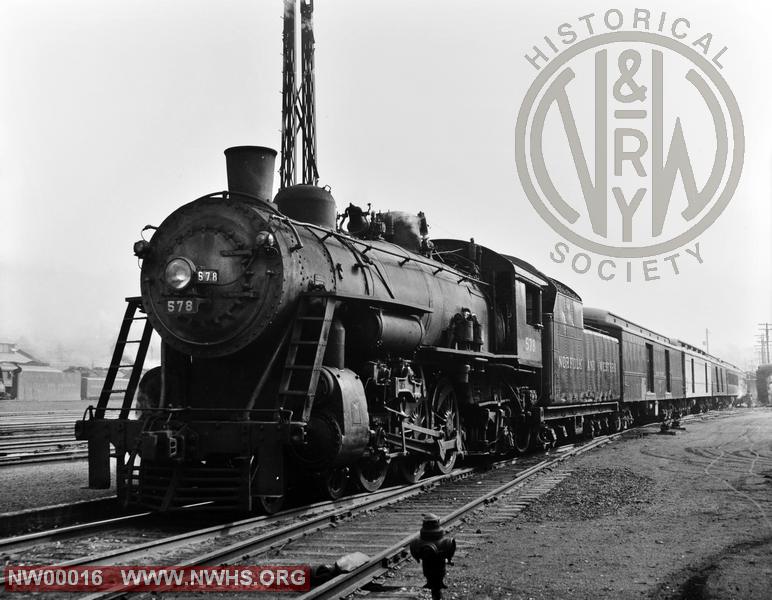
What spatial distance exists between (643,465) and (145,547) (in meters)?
9.21

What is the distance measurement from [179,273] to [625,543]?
5.14m

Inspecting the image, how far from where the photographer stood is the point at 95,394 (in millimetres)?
54062

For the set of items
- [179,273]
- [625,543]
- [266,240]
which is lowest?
[625,543]

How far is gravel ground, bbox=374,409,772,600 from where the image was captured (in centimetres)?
510

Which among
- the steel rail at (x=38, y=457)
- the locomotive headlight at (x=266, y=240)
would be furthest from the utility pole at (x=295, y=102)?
the locomotive headlight at (x=266, y=240)

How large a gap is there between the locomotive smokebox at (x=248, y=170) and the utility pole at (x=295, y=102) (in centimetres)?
1383

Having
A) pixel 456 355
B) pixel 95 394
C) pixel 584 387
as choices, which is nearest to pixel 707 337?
pixel 95 394

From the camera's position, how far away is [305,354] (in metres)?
8.33

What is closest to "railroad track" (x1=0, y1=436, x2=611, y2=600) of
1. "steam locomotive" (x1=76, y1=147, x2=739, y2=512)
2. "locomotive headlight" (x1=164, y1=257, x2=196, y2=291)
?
"steam locomotive" (x1=76, y1=147, x2=739, y2=512)

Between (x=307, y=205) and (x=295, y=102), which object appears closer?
(x=307, y=205)

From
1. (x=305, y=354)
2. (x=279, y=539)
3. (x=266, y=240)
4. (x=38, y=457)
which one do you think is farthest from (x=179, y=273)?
(x=38, y=457)

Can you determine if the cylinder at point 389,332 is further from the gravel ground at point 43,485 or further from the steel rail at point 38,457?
the steel rail at point 38,457

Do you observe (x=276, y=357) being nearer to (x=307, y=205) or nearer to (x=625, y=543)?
(x=307, y=205)

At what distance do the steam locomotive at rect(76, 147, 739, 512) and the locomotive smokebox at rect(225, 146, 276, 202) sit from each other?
0.02 m
